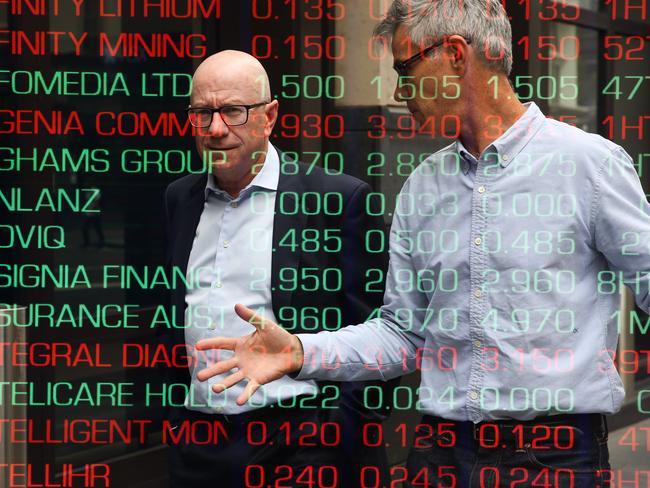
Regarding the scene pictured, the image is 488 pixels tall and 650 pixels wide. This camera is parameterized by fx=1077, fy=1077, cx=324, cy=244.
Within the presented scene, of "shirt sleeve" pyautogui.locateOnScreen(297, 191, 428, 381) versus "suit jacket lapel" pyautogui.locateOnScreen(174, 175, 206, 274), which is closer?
"shirt sleeve" pyautogui.locateOnScreen(297, 191, 428, 381)

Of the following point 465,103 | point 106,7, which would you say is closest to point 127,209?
point 106,7

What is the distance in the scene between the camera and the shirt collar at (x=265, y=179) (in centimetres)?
269

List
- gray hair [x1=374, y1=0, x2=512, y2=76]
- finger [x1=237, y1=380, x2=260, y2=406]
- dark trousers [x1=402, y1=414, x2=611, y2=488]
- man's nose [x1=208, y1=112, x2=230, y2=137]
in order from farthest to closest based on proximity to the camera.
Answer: man's nose [x1=208, y1=112, x2=230, y2=137]
gray hair [x1=374, y1=0, x2=512, y2=76]
dark trousers [x1=402, y1=414, x2=611, y2=488]
finger [x1=237, y1=380, x2=260, y2=406]

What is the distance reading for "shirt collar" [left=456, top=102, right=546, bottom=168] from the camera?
7.07 ft

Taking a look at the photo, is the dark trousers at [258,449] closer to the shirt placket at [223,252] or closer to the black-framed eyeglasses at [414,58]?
the shirt placket at [223,252]

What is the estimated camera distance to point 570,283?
208 centimetres

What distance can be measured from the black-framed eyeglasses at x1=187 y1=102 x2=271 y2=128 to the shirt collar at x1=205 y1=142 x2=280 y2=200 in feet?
0.50

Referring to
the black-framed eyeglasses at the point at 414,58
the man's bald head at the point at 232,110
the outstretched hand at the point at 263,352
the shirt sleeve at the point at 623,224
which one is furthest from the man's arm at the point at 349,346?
the man's bald head at the point at 232,110

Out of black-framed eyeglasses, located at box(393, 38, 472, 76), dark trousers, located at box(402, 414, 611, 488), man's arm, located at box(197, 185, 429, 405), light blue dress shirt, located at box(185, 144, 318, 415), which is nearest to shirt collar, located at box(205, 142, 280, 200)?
light blue dress shirt, located at box(185, 144, 318, 415)

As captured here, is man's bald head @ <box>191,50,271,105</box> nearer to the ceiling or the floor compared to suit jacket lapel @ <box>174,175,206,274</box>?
nearer to the ceiling

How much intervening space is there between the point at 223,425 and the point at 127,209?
1.56 metres

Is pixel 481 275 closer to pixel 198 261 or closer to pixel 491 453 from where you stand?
pixel 491 453

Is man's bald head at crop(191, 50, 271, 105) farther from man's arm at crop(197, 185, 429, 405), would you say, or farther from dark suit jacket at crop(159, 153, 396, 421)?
man's arm at crop(197, 185, 429, 405)

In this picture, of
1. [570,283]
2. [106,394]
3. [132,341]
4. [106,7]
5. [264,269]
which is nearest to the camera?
[570,283]
